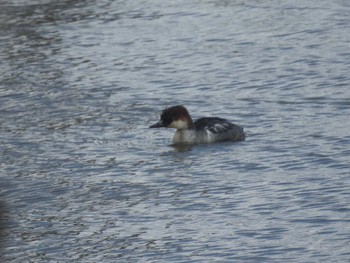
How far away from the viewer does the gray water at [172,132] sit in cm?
1346

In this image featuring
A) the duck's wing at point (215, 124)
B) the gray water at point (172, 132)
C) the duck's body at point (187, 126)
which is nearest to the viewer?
the gray water at point (172, 132)

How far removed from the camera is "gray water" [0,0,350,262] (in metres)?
13.5

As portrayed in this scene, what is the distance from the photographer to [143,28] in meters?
27.5

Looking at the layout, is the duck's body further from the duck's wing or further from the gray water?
the gray water

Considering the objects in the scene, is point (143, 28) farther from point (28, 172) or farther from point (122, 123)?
point (28, 172)

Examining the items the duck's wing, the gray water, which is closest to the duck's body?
the duck's wing

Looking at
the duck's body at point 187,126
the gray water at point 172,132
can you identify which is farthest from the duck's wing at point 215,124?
the gray water at point 172,132

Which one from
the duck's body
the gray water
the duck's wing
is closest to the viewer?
the gray water

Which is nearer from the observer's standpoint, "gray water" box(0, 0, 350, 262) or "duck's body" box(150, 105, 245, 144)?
"gray water" box(0, 0, 350, 262)

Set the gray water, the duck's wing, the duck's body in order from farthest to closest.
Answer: the duck's body → the duck's wing → the gray water

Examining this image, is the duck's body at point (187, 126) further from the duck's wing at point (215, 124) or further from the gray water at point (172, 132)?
the gray water at point (172, 132)

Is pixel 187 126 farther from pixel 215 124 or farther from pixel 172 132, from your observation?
pixel 172 132

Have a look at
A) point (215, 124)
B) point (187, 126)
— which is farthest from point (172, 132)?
point (215, 124)

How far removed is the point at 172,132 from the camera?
64.4 ft
